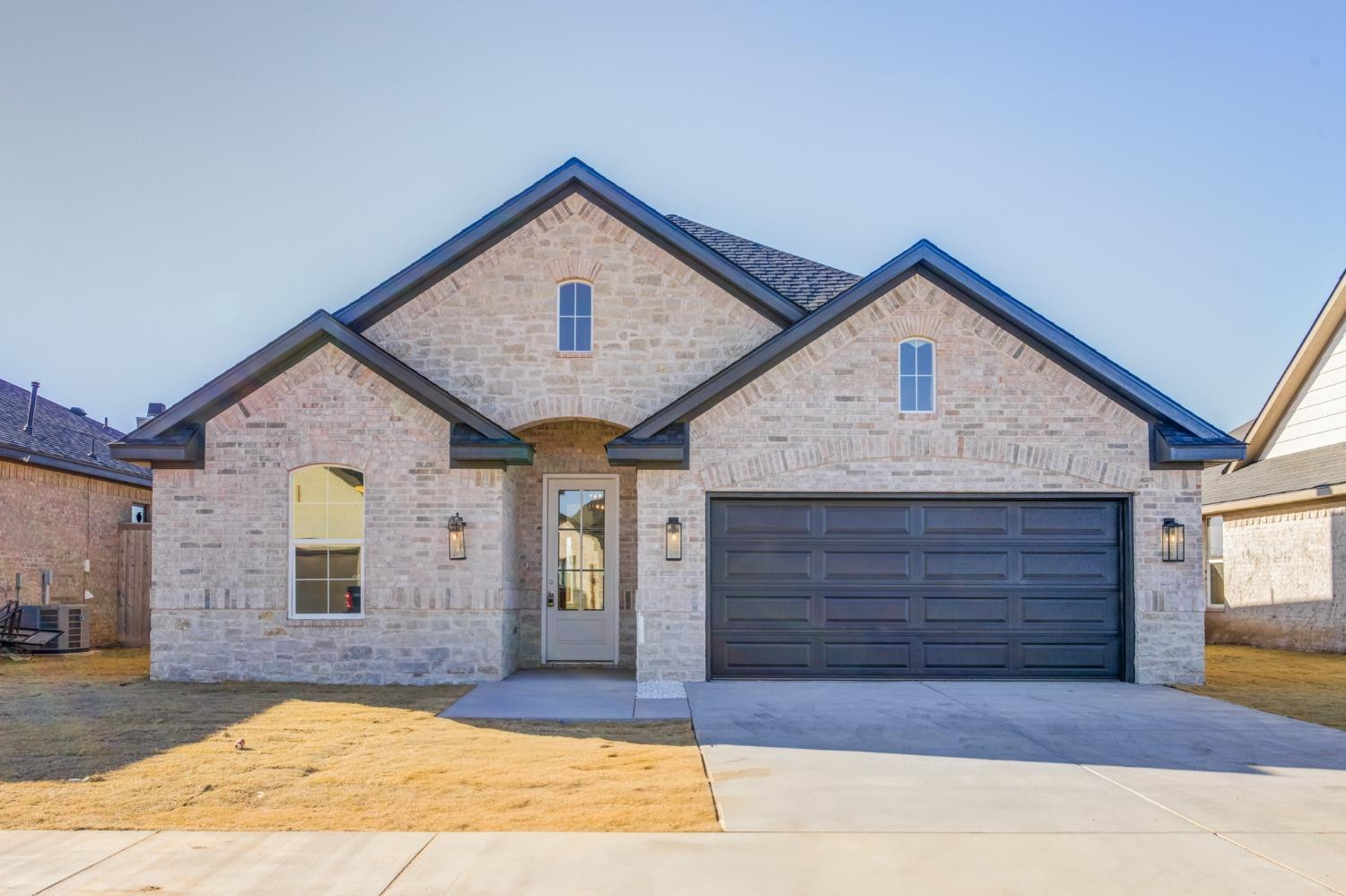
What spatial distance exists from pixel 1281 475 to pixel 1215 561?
2770 mm

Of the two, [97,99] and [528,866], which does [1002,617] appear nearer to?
[528,866]

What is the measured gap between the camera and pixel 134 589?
2044 centimetres

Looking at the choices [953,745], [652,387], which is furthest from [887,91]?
[953,745]

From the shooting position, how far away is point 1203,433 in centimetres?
1376

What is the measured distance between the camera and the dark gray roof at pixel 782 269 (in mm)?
17656

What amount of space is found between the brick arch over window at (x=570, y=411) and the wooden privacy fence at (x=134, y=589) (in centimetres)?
A: 934

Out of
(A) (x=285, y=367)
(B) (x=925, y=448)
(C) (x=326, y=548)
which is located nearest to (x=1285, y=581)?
(B) (x=925, y=448)

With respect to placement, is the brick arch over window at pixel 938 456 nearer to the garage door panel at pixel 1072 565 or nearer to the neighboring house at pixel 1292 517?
the garage door panel at pixel 1072 565

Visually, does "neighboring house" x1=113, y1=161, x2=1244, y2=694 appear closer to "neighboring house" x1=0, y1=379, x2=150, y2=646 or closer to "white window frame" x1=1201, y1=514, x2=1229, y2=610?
"neighboring house" x1=0, y1=379, x2=150, y2=646

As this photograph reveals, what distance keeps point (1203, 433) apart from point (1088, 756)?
6.02 metres

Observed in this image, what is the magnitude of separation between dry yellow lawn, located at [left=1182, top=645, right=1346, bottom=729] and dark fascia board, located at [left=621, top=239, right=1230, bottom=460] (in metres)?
3.02

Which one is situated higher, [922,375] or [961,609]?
[922,375]

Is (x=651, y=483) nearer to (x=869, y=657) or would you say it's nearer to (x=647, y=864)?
(x=869, y=657)

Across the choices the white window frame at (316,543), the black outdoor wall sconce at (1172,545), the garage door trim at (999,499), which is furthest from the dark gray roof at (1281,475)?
the white window frame at (316,543)
